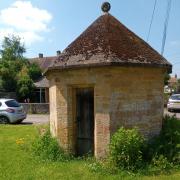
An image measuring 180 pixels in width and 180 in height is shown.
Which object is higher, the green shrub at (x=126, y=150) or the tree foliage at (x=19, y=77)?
the tree foliage at (x=19, y=77)

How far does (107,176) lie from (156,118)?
2.76 meters

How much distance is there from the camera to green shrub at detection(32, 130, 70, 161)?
10.6 meters

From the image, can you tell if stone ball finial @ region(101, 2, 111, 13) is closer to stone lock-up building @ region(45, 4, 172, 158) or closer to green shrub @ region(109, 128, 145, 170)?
stone lock-up building @ region(45, 4, 172, 158)

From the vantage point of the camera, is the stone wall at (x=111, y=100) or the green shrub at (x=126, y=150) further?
the stone wall at (x=111, y=100)

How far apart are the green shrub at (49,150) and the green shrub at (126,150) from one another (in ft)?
6.35

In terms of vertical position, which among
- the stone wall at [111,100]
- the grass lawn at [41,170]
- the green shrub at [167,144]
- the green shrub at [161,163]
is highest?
the stone wall at [111,100]

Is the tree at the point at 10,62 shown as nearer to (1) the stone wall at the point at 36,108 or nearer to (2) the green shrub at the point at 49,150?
(1) the stone wall at the point at 36,108

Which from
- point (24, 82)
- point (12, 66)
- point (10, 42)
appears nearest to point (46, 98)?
point (24, 82)

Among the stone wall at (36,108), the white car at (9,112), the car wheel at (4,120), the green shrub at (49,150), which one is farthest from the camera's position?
the stone wall at (36,108)

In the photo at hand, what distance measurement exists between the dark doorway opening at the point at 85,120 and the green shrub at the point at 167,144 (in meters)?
1.94

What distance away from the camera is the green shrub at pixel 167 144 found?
9.70m

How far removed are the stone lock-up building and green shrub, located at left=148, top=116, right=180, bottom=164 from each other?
293 millimetres

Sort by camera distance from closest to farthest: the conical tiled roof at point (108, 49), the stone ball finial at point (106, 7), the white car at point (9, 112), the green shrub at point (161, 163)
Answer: the green shrub at point (161, 163) < the conical tiled roof at point (108, 49) < the stone ball finial at point (106, 7) < the white car at point (9, 112)

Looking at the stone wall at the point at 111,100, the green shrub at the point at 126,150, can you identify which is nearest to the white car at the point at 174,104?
the stone wall at the point at 111,100
